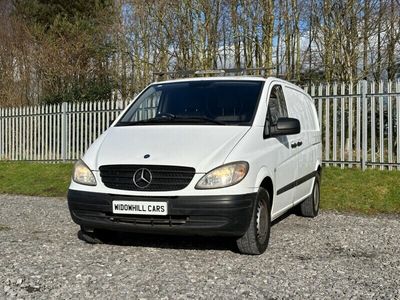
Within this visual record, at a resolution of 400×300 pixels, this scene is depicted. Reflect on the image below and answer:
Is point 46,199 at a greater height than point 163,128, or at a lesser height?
lesser

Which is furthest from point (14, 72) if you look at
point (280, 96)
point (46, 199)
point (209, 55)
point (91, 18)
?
point (280, 96)

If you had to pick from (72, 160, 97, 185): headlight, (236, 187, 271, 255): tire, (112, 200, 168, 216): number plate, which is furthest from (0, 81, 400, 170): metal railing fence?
(72, 160, 97, 185): headlight

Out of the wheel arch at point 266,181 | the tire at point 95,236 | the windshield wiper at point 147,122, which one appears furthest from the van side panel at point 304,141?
the tire at point 95,236

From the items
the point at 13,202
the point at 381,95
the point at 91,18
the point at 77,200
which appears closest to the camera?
the point at 77,200

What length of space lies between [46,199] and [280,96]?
20.0 feet

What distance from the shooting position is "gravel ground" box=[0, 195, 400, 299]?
13.5 feet

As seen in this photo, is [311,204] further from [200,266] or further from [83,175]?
[83,175]

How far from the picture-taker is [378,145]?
1120cm

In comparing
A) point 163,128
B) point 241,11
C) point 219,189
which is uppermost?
point 241,11

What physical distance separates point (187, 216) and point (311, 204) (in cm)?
341

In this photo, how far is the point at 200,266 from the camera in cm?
483

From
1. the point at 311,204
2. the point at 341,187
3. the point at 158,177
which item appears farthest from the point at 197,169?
the point at 341,187

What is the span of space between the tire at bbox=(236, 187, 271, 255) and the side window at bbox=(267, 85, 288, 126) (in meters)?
1.00

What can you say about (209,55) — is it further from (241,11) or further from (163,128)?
(163,128)
